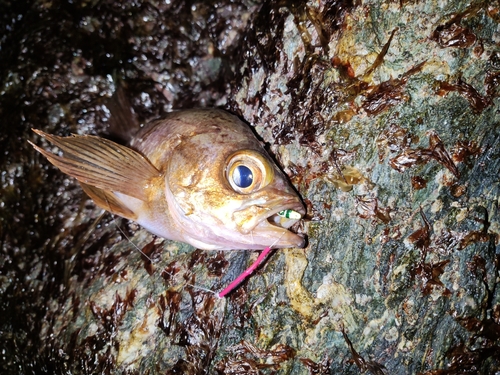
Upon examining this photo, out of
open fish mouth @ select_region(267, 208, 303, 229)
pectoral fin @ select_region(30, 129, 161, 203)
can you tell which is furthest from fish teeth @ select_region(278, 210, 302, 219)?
pectoral fin @ select_region(30, 129, 161, 203)

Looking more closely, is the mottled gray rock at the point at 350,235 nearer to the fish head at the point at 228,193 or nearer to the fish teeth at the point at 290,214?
the fish teeth at the point at 290,214

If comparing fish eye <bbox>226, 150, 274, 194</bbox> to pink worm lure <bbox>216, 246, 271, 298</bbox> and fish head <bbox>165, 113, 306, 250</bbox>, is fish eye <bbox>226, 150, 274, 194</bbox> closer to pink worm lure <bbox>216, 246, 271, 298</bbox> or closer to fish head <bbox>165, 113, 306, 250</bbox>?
fish head <bbox>165, 113, 306, 250</bbox>

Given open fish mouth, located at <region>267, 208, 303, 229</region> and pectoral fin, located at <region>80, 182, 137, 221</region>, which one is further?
pectoral fin, located at <region>80, 182, 137, 221</region>

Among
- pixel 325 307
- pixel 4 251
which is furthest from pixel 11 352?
pixel 325 307

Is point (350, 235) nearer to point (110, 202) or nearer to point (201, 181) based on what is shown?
point (201, 181)

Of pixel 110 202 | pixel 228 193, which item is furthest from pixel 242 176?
pixel 110 202

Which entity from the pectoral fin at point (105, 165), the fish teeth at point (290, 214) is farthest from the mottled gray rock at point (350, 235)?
the pectoral fin at point (105, 165)

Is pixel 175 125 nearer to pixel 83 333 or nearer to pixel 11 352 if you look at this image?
pixel 83 333
